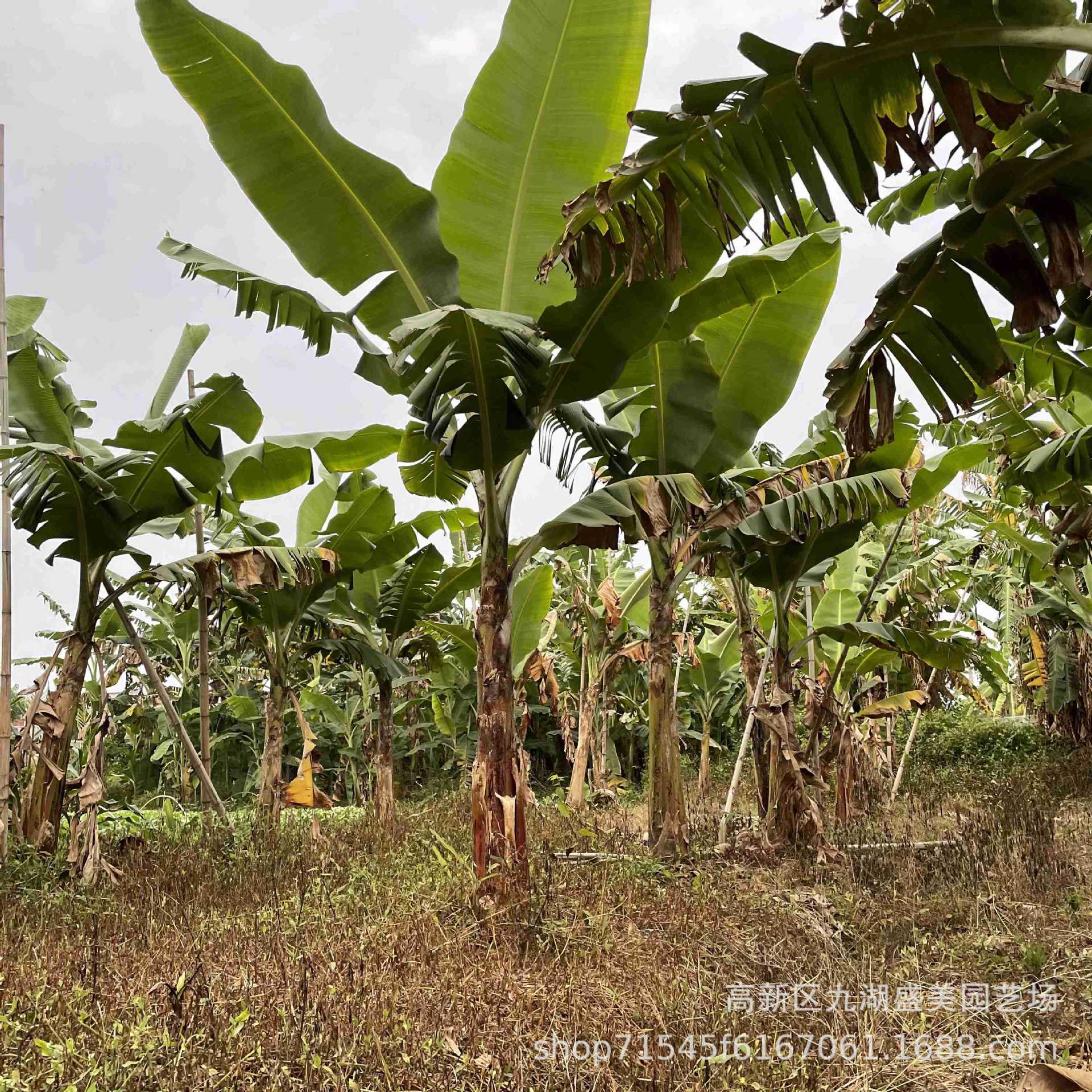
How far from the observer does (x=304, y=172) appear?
4406mm

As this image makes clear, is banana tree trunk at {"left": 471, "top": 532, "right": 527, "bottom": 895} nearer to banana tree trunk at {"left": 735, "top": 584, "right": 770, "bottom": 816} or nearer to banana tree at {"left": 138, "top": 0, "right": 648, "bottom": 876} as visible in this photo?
banana tree at {"left": 138, "top": 0, "right": 648, "bottom": 876}

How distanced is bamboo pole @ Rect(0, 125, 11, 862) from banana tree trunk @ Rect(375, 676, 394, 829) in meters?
3.96

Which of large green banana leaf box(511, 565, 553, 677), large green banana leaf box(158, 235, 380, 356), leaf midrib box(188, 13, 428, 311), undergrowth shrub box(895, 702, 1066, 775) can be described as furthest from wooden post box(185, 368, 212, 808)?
undergrowth shrub box(895, 702, 1066, 775)

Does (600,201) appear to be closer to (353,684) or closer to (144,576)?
(144,576)

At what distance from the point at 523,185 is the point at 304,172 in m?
1.09

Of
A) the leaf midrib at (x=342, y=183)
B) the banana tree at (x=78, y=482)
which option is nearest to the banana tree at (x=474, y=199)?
the leaf midrib at (x=342, y=183)

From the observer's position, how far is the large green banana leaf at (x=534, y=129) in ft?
14.1

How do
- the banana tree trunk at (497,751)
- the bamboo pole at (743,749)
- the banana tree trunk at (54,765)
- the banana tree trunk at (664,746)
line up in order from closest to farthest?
the banana tree trunk at (497,751) → the banana tree trunk at (54,765) → the banana tree trunk at (664,746) → the bamboo pole at (743,749)

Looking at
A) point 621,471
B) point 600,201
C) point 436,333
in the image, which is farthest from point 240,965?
point 621,471

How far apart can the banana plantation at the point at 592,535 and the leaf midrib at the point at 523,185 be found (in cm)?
2

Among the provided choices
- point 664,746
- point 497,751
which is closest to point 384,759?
point 664,746

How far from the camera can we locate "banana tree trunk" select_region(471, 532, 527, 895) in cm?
458

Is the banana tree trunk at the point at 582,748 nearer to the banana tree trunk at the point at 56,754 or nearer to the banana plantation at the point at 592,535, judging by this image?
the banana plantation at the point at 592,535

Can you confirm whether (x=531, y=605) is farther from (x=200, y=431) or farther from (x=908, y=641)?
(x=200, y=431)
